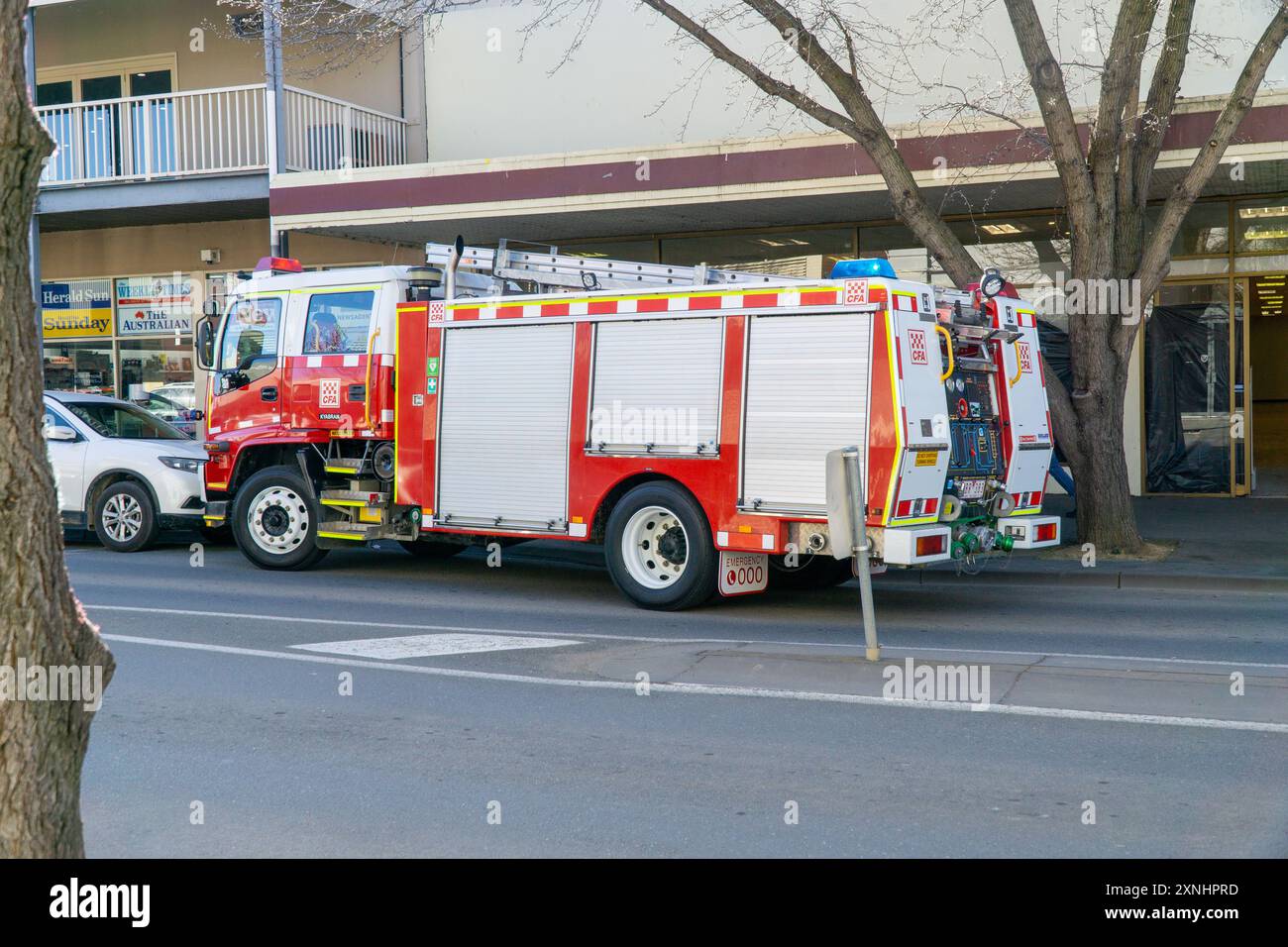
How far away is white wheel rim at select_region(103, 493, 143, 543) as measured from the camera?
1503 centimetres

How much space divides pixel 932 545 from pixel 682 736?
3.75 meters

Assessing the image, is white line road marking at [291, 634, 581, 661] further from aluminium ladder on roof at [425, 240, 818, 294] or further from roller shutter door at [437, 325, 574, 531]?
aluminium ladder on roof at [425, 240, 818, 294]

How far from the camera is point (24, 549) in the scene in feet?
10.2

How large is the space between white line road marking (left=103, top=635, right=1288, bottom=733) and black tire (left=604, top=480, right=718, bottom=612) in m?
2.55

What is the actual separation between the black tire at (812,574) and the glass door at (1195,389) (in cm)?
746

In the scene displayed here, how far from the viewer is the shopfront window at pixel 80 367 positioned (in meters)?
22.8

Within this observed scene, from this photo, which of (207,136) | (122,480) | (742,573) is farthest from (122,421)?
(742,573)

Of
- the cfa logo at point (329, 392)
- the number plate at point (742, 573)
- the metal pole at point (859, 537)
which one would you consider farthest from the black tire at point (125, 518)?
the metal pole at point (859, 537)

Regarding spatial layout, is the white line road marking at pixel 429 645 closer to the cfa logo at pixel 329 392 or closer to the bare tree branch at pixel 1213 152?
the cfa logo at pixel 329 392

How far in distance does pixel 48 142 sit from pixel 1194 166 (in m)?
11.8

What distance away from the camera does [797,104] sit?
12.8m

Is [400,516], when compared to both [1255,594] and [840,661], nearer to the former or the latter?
[840,661]

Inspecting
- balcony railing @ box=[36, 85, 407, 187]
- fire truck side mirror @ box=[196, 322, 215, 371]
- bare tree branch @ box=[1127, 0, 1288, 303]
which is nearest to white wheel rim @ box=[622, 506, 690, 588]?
fire truck side mirror @ box=[196, 322, 215, 371]

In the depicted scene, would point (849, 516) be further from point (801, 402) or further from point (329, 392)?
point (329, 392)
